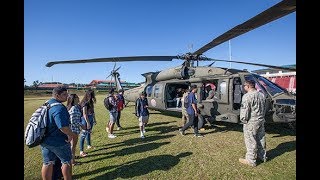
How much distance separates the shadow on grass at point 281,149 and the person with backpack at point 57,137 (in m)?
4.88

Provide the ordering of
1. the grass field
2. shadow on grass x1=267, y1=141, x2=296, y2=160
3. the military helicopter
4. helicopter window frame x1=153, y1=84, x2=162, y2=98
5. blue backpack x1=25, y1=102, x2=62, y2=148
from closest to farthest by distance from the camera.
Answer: blue backpack x1=25, y1=102, x2=62, y2=148, the grass field, shadow on grass x1=267, y1=141, x2=296, y2=160, the military helicopter, helicopter window frame x1=153, y1=84, x2=162, y2=98

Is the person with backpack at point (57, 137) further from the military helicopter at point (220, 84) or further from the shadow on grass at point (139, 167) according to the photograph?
the military helicopter at point (220, 84)

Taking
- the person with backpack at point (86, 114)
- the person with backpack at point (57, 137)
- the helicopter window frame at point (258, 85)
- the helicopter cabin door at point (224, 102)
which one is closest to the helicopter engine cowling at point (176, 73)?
the helicopter cabin door at point (224, 102)

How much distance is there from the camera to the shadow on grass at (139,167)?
5.48 meters

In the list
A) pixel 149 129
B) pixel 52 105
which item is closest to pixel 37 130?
pixel 52 105

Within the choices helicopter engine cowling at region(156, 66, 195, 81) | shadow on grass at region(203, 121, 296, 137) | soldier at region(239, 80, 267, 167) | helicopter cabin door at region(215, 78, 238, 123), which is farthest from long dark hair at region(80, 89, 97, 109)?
helicopter engine cowling at region(156, 66, 195, 81)

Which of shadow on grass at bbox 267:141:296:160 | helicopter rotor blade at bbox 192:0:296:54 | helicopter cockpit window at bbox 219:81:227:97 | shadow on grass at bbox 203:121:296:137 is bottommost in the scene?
shadow on grass at bbox 267:141:296:160

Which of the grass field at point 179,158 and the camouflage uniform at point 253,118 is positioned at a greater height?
the camouflage uniform at point 253,118

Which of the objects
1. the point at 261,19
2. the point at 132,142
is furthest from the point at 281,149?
the point at 132,142

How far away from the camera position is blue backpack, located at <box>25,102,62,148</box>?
12.6 ft

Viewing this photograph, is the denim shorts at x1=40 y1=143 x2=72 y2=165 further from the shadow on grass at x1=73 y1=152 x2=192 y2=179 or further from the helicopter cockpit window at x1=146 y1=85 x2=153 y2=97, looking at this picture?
the helicopter cockpit window at x1=146 y1=85 x2=153 y2=97

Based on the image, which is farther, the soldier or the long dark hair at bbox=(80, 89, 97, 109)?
the long dark hair at bbox=(80, 89, 97, 109)

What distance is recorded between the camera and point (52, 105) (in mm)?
4031
